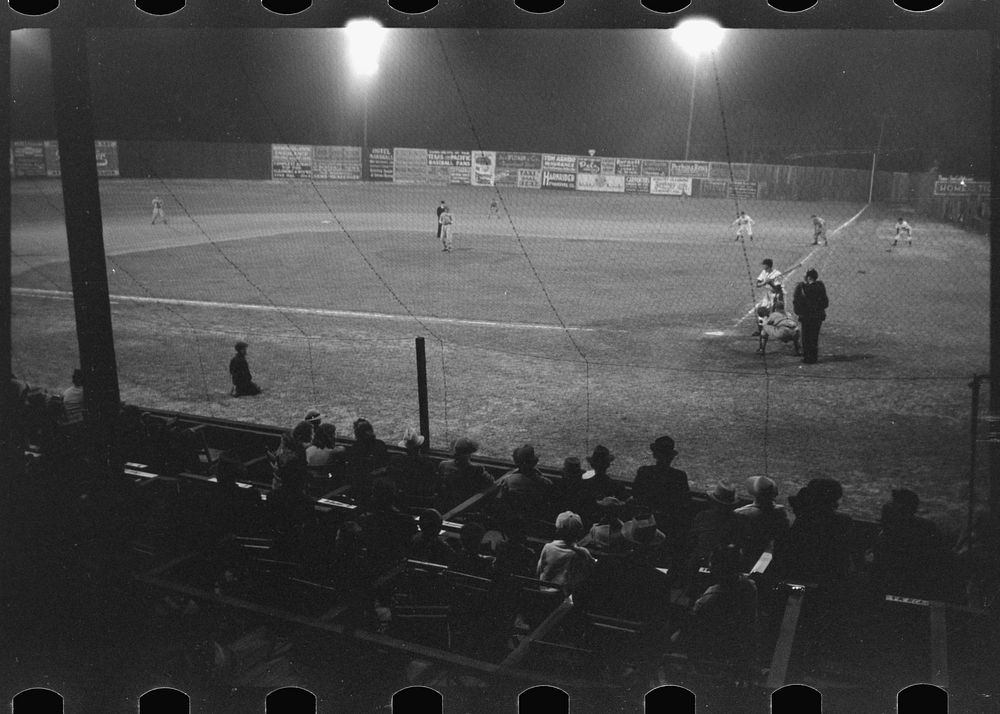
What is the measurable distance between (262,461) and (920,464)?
514cm

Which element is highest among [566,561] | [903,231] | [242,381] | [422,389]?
[903,231]

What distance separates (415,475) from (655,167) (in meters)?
3.36

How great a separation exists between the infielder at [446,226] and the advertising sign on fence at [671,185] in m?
1.90

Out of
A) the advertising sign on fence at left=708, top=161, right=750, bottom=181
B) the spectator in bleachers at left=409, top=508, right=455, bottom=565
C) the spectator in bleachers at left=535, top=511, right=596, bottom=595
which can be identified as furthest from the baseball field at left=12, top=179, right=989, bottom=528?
the spectator in bleachers at left=409, top=508, right=455, bottom=565

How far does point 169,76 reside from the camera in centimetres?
748

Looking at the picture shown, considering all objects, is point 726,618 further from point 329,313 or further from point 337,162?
point 329,313

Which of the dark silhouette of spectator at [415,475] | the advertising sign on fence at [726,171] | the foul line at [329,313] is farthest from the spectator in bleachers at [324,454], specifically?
the foul line at [329,313]

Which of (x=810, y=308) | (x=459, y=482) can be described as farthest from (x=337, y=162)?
(x=810, y=308)

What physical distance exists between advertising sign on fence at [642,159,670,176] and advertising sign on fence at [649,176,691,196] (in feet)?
0.25

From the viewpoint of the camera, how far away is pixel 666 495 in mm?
5602

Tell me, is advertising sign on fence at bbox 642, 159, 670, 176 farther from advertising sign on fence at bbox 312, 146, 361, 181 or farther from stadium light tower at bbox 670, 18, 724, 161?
advertising sign on fence at bbox 312, 146, 361, 181

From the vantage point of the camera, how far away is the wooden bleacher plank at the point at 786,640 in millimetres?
4477

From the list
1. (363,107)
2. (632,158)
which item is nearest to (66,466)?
(363,107)

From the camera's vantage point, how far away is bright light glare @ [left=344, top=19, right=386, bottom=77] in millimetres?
6484
